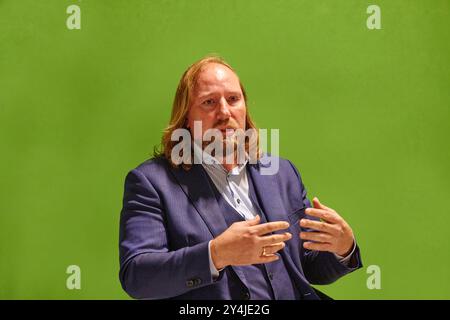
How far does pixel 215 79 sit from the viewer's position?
1603 millimetres

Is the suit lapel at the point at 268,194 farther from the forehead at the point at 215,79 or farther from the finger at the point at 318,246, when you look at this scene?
the forehead at the point at 215,79

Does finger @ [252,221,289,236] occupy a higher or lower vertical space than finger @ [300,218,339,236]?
higher

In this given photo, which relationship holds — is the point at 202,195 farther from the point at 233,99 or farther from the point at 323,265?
the point at 323,265

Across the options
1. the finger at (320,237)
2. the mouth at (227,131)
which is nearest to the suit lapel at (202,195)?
the mouth at (227,131)

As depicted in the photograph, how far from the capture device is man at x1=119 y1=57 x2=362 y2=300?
52.5 inches

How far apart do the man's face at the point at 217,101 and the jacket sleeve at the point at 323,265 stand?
13.1 inches

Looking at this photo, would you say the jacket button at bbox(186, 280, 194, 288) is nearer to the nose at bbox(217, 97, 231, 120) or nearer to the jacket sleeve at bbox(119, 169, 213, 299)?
the jacket sleeve at bbox(119, 169, 213, 299)

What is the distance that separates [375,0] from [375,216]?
879 mm

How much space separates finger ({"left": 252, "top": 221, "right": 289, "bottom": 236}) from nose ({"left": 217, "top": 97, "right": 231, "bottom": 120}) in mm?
389

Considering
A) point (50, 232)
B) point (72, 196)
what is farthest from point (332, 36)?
point (50, 232)

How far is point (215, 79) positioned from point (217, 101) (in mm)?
64

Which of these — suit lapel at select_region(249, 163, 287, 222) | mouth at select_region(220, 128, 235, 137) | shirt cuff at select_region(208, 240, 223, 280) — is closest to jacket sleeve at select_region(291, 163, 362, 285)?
suit lapel at select_region(249, 163, 287, 222)

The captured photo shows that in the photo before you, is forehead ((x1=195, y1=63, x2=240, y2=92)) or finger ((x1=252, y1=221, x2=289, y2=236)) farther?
forehead ((x1=195, y1=63, x2=240, y2=92))

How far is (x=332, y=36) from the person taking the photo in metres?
2.30
